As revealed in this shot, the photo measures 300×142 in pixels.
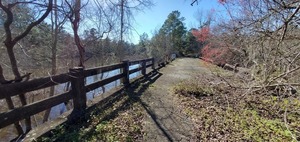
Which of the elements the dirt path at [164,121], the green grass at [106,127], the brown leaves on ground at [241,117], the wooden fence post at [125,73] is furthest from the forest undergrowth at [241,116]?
the wooden fence post at [125,73]

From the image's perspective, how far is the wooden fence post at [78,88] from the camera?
12.2 feet

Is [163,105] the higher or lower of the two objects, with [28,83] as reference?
lower

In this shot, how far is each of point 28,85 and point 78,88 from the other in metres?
1.07

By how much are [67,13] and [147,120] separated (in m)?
4.84

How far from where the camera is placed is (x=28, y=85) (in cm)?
281

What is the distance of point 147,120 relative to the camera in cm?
380

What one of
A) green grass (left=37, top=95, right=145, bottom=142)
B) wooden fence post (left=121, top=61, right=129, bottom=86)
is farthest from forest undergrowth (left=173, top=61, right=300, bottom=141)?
wooden fence post (left=121, top=61, right=129, bottom=86)

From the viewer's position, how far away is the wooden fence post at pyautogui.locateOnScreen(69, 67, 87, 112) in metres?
3.73

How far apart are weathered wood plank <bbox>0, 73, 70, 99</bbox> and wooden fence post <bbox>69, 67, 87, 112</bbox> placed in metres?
0.14

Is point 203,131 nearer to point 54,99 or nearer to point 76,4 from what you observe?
point 54,99

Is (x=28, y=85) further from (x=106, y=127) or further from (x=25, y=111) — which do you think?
(x=106, y=127)

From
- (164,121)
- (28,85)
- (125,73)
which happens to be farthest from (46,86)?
(125,73)

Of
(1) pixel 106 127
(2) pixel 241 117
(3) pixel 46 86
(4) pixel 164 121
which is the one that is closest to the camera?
(3) pixel 46 86

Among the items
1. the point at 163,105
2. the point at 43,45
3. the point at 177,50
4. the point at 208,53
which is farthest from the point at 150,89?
the point at 177,50
